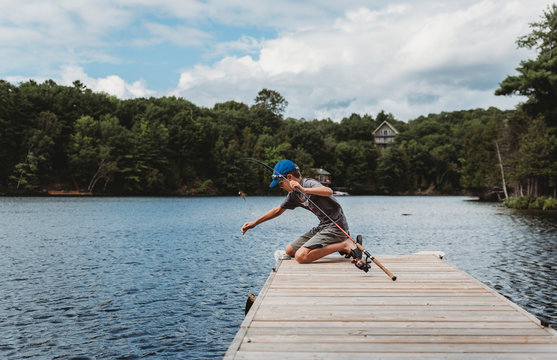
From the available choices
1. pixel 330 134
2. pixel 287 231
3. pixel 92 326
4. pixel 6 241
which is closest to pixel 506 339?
pixel 92 326

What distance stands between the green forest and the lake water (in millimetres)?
24330

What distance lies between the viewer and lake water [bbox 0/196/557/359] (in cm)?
641

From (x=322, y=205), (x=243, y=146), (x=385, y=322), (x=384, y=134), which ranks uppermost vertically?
(x=384, y=134)

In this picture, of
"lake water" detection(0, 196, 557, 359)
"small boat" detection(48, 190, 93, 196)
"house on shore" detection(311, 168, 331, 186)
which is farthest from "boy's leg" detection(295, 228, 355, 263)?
"house on shore" detection(311, 168, 331, 186)

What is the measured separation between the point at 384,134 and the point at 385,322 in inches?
4527

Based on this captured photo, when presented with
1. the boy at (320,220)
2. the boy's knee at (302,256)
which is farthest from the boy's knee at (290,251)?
the boy's knee at (302,256)

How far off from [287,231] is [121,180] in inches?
2092

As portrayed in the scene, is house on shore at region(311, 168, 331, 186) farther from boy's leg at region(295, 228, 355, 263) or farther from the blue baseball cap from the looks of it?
the blue baseball cap

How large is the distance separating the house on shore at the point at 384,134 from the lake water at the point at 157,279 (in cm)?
Answer: 9458

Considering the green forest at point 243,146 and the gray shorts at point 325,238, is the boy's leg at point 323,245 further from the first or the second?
the green forest at point 243,146

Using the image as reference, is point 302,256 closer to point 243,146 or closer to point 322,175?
point 243,146

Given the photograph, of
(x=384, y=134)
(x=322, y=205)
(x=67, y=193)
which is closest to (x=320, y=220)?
(x=322, y=205)

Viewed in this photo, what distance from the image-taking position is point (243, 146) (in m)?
85.7

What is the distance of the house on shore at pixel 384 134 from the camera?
376 feet
